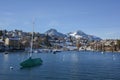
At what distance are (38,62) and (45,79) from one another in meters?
33.4

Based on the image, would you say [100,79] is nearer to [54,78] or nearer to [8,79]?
[54,78]

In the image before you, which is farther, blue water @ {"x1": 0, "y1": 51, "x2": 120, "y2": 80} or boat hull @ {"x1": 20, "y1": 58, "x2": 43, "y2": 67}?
boat hull @ {"x1": 20, "y1": 58, "x2": 43, "y2": 67}

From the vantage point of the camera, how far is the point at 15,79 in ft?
170

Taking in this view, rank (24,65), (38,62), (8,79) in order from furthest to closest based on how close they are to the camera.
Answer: (38,62), (24,65), (8,79)

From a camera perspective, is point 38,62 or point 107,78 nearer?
point 107,78

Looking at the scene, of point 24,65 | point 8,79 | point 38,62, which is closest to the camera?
point 8,79

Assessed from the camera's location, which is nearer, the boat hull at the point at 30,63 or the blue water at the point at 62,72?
the blue water at the point at 62,72

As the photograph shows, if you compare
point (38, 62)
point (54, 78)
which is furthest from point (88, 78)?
point (38, 62)

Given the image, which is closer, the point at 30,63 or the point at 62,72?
the point at 62,72

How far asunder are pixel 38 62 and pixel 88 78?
3418 centimetres

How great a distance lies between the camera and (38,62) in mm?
86438

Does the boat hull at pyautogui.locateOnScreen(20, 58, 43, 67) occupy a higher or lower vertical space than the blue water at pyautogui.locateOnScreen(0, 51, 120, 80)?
higher

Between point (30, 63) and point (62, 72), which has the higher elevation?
point (30, 63)

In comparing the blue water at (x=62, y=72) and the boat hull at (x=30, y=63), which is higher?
the boat hull at (x=30, y=63)
